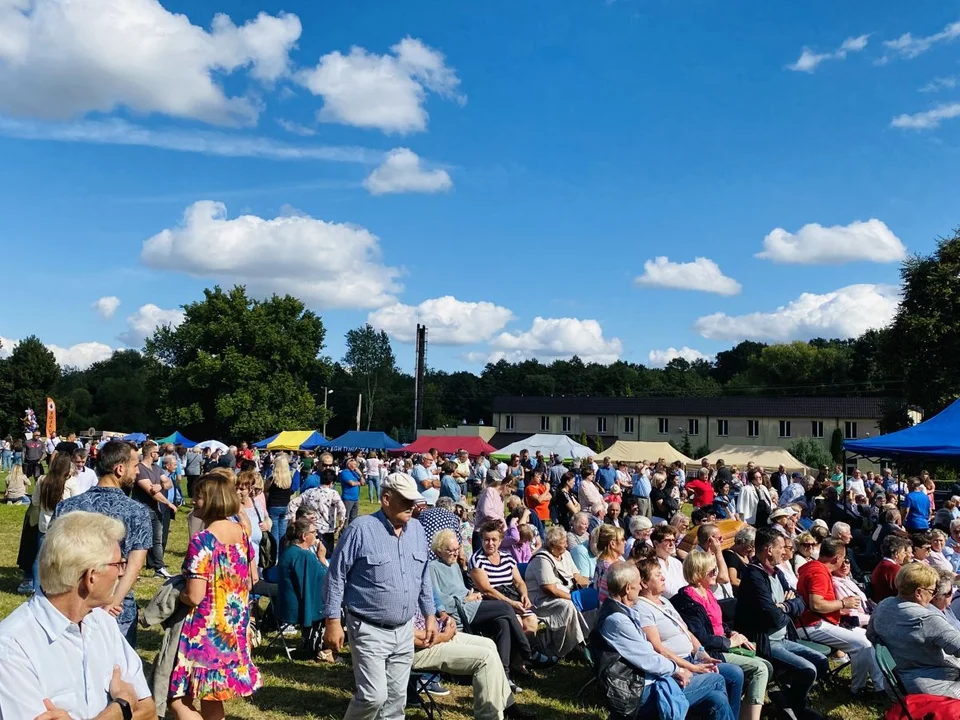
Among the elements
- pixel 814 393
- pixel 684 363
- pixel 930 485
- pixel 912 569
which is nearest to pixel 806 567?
pixel 912 569

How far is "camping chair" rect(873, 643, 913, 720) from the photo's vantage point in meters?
4.89

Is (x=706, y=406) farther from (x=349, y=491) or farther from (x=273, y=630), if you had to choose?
(x=273, y=630)

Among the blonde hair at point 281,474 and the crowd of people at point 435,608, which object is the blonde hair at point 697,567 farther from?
the blonde hair at point 281,474

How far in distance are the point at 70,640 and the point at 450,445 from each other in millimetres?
33184

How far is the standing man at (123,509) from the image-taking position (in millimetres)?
3793

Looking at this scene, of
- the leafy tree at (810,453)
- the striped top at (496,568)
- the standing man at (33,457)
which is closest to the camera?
the striped top at (496,568)

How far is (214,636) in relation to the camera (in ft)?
12.4

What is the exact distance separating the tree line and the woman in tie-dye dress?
33.4m

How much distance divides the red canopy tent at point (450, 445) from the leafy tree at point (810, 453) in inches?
768

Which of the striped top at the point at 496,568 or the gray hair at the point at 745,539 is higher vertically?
the gray hair at the point at 745,539

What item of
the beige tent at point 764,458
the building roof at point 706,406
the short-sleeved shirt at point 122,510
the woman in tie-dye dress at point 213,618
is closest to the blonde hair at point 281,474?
the short-sleeved shirt at point 122,510

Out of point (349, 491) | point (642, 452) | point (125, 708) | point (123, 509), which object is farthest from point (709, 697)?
point (642, 452)

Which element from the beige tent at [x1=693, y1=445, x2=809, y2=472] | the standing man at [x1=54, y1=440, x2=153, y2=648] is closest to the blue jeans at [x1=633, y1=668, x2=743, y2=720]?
the standing man at [x1=54, y1=440, x2=153, y2=648]

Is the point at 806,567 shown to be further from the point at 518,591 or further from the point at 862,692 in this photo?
the point at 518,591
